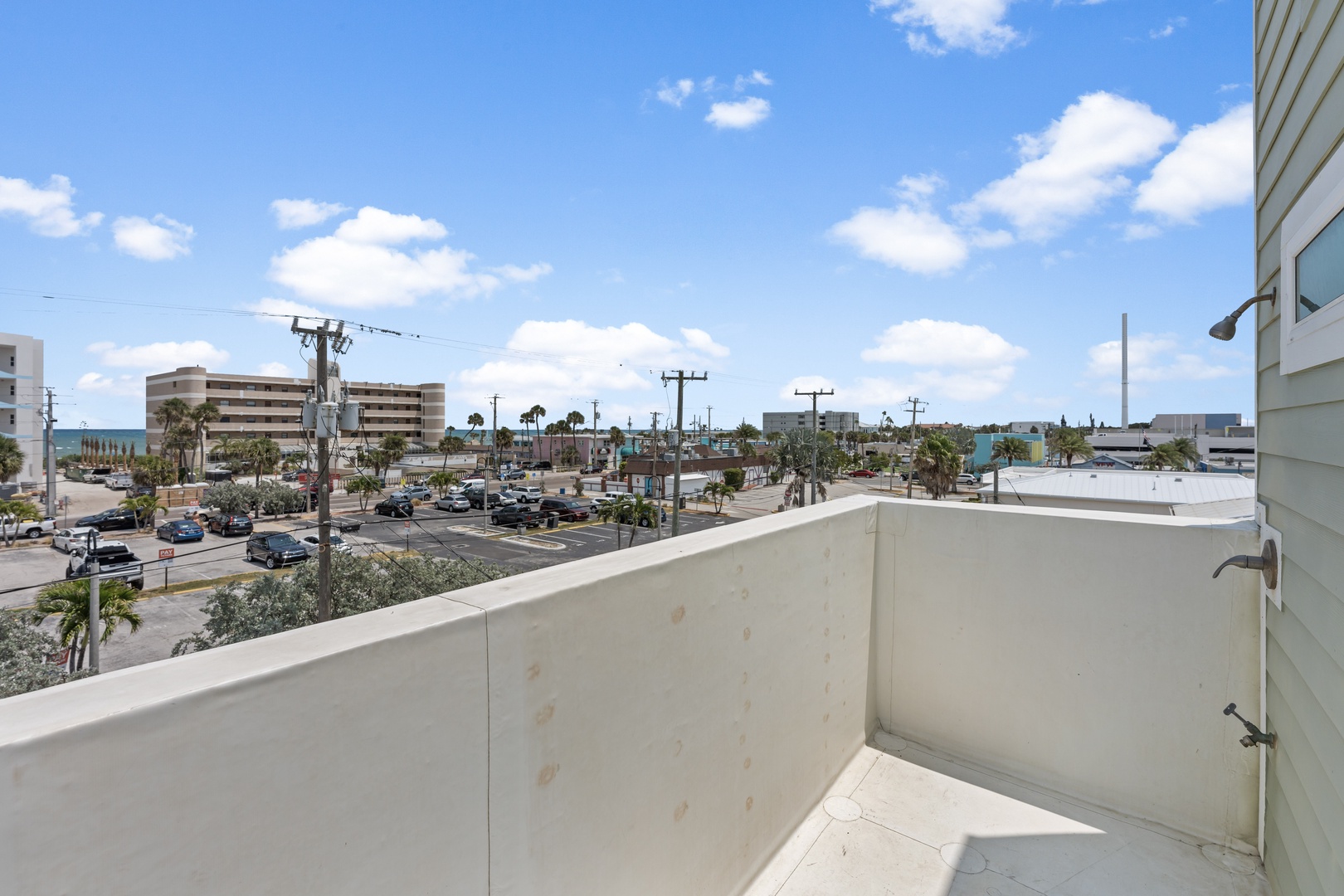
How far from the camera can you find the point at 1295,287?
2.29 metres

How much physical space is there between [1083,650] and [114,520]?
34953 mm

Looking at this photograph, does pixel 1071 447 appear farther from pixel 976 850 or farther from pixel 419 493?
pixel 976 850

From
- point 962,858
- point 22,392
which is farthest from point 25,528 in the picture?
point 962,858

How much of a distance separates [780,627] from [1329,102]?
2578mm

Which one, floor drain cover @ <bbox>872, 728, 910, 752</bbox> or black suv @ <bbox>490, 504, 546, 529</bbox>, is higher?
floor drain cover @ <bbox>872, 728, 910, 752</bbox>

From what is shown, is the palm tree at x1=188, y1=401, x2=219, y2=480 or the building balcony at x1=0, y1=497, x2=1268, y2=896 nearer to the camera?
the building balcony at x1=0, y1=497, x2=1268, y2=896

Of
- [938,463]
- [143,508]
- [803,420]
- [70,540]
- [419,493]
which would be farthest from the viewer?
[803,420]

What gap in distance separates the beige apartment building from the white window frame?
61583 mm

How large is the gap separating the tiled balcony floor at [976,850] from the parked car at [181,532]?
1117 inches

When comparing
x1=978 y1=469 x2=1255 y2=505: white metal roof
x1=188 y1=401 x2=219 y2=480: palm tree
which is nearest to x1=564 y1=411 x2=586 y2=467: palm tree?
x1=188 y1=401 x2=219 y2=480: palm tree

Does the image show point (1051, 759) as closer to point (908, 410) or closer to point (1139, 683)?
point (1139, 683)

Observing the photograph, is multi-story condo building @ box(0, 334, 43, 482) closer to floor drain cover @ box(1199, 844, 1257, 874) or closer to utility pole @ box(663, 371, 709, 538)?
utility pole @ box(663, 371, 709, 538)

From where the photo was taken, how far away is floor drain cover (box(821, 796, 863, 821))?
11.1ft

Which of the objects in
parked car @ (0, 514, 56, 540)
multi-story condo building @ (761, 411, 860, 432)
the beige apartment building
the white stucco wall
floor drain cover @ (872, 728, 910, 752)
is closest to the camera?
the white stucco wall
